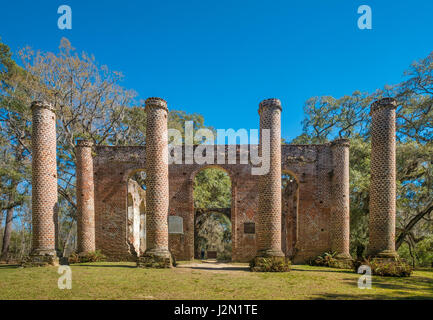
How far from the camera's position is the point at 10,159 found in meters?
18.3

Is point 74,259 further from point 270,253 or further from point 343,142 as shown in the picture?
point 343,142

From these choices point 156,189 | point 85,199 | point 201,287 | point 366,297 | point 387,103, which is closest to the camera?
point 366,297

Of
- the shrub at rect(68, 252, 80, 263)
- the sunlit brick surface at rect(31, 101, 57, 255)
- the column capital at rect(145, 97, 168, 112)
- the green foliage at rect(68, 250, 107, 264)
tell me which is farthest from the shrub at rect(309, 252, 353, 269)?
the sunlit brick surface at rect(31, 101, 57, 255)

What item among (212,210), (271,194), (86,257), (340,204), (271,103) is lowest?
(86,257)

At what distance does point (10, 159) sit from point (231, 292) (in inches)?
696

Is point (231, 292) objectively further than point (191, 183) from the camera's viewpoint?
No

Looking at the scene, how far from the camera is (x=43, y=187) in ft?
38.6

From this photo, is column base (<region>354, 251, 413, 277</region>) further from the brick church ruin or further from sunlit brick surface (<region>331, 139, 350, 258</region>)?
sunlit brick surface (<region>331, 139, 350, 258</region>)

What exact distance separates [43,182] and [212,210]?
11.5 meters

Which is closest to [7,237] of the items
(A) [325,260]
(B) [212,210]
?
(B) [212,210]

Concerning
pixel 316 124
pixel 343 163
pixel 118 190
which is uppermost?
pixel 316 124
